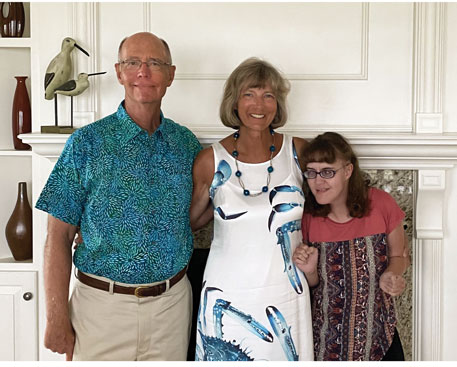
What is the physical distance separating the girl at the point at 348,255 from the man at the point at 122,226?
1.55ft

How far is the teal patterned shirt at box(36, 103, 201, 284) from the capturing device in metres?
2.06

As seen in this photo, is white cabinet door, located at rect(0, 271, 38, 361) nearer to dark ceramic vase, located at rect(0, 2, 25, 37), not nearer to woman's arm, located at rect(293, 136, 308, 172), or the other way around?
dark ceramic vase, located at rect(0, 2, 25, 37)

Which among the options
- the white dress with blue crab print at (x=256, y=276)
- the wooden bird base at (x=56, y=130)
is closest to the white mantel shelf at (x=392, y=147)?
the wooden bird base at (x=56, y=130)

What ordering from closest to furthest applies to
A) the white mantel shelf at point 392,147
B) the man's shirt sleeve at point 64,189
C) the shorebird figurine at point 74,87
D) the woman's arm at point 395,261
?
the man's shirt sleeve at point 64,189 → the woman's arm at point 395,261 → the white mantel shelf at point 392,147 → the shorebird figurine at point 74,87

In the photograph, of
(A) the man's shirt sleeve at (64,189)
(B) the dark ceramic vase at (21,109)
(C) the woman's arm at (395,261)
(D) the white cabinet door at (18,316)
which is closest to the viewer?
(A) the man's shirt sleeve at (64,189)

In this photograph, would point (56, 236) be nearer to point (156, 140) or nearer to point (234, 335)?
point (156, 140)

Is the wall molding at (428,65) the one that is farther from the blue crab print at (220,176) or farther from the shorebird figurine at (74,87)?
the shorebird figurine at (74,87)

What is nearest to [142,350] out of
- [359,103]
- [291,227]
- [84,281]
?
[84,281]

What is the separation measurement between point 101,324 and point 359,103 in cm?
131

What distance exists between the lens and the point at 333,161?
7.19ft

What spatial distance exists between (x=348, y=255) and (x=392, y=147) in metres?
0.48

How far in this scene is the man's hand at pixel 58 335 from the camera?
2090 mm

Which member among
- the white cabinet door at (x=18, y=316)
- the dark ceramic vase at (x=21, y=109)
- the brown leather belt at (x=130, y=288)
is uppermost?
the dark ceramic vase at (x=21, y=109)

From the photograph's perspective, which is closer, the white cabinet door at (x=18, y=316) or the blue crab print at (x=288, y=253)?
the blue crab print at (x=288, y=253)
